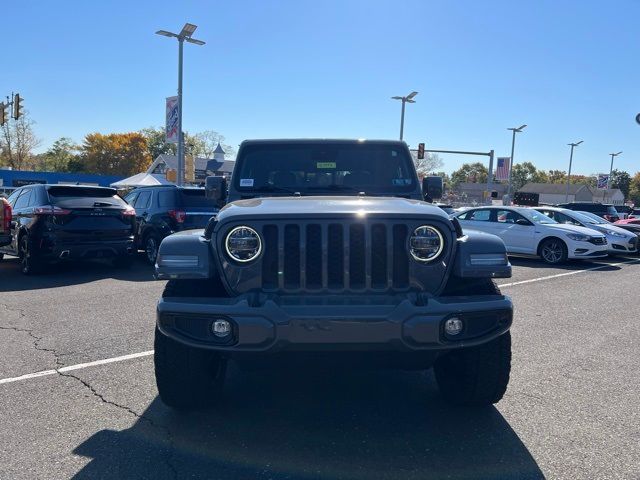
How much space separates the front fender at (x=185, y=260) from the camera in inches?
121

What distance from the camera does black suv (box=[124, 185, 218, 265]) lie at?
10.6 meters

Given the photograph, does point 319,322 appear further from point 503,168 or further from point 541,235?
point 503,168

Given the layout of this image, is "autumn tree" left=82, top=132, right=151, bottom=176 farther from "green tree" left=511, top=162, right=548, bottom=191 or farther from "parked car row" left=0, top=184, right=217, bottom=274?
"green tree" left=511, top=162, right=548, bottom=191

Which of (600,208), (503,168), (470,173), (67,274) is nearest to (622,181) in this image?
(470,173)

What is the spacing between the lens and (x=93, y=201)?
31.3ft

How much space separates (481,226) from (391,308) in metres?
12.4

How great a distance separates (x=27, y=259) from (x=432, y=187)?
7637mm

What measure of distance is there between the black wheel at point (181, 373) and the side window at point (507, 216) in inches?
473

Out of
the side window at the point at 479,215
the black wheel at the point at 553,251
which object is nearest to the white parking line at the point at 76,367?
the black wheel at the point at 553,251

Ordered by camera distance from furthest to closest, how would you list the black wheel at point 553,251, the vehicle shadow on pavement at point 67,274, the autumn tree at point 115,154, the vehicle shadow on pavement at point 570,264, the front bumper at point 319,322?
1. the autumn tree at point 115,154
2. the black wheel at point 553,251
3. the vehicle shadow on pavement at point 570,264
4. the vehicle shadow on pavement at point 67,274
5. the front bumper at point 319,322

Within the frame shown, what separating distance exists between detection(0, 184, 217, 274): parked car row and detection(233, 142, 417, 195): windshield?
5.68m

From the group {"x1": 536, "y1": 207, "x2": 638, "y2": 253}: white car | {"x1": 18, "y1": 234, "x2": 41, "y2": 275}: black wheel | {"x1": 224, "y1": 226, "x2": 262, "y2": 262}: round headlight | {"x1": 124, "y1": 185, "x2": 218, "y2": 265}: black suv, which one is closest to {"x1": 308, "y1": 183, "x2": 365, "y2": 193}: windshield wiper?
{"x1": 224, "y1": 226, "x2": 262, "y2": 262}: round headlight

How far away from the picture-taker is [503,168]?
4553 centimetres

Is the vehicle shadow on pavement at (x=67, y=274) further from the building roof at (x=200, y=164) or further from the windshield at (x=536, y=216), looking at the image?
the building roof at (x=200, y=164)
